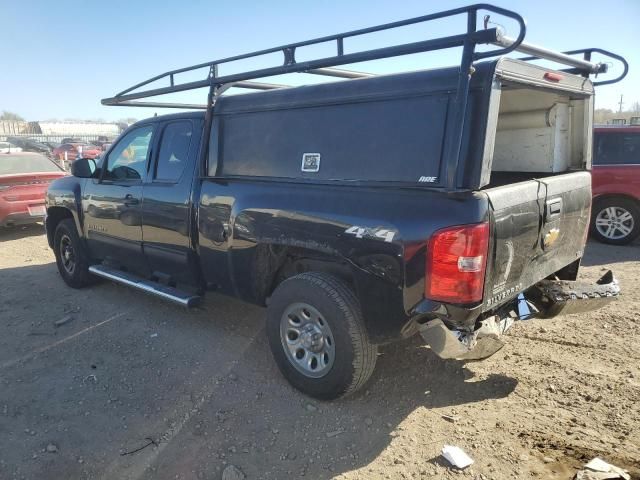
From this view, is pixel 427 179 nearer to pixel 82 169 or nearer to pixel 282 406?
pixel 282 406

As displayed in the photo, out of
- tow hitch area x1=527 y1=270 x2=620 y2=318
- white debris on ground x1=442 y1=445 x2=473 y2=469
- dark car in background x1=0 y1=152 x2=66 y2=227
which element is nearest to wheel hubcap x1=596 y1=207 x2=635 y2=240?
tow hitch area x1=527 y1=270 x2=620 y2=318

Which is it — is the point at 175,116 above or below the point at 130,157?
above

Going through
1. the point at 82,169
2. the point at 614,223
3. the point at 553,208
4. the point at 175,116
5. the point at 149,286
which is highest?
the point at 175,116

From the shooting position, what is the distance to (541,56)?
2990mm

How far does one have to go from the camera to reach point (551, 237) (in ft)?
10.5

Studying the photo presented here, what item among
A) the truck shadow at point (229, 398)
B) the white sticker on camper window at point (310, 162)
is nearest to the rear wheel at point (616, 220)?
the truck shadow at point (229, 398)

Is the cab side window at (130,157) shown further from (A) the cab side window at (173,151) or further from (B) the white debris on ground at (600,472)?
(B) the white debris on ground at (600,472)

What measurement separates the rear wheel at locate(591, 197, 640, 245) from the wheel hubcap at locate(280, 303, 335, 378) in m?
6.00

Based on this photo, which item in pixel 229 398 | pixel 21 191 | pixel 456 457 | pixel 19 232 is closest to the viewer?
pixel 456 457

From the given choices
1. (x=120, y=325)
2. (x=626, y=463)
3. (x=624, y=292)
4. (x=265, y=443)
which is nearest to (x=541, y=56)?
(x=626, y=463)

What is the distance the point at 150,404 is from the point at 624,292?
15.6ft

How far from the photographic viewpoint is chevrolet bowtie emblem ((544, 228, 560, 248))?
3152 mm

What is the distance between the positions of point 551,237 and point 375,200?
124cm

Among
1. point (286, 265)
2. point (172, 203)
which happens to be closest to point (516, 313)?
point (286, 265)
